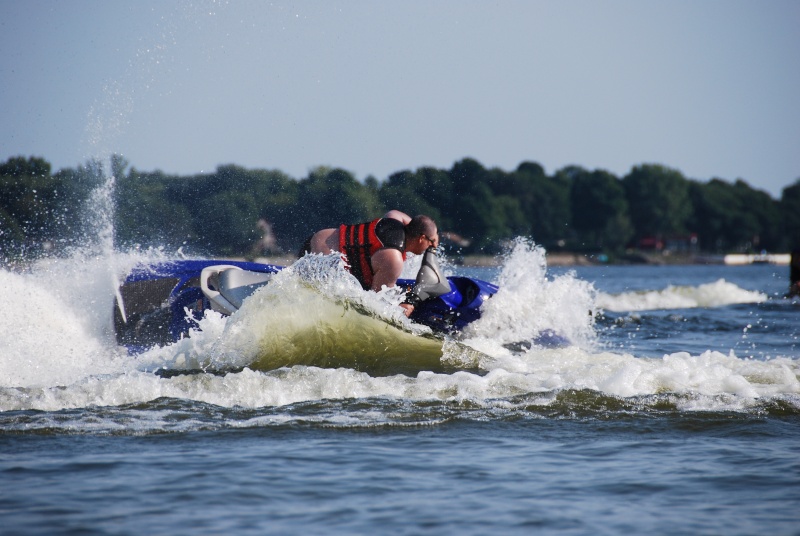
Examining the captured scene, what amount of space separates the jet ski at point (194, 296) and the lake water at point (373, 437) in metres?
0.29

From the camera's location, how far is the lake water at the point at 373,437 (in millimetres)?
3947

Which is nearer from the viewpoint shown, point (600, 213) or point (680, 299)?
point (680, 299)

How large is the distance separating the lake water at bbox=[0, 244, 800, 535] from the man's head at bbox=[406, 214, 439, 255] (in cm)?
96

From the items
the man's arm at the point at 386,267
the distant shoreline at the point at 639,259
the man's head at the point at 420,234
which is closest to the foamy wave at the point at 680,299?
the man's head at the point at 420,234

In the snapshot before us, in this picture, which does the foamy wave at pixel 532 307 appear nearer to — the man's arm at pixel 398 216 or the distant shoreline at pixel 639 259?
the man's arm at pixel 398 216

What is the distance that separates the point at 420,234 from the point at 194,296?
7.26ft

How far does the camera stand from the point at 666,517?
13.0 feet

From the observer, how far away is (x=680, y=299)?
23219mm

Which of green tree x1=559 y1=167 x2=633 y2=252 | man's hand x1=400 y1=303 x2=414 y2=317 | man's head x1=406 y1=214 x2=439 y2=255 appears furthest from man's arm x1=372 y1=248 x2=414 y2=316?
green tree x1=559 y1=167 x2=633 y2=252

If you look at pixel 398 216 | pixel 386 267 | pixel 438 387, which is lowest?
pixel 438 387

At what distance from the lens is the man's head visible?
8.13 m

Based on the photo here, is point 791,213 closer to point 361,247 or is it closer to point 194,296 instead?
point 361,247

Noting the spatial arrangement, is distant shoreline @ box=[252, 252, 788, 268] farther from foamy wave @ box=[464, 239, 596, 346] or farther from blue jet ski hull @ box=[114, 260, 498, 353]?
blue jet ski hull @ box=[114, 260, 498, 353]

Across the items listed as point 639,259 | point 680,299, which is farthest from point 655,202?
point 680,299
